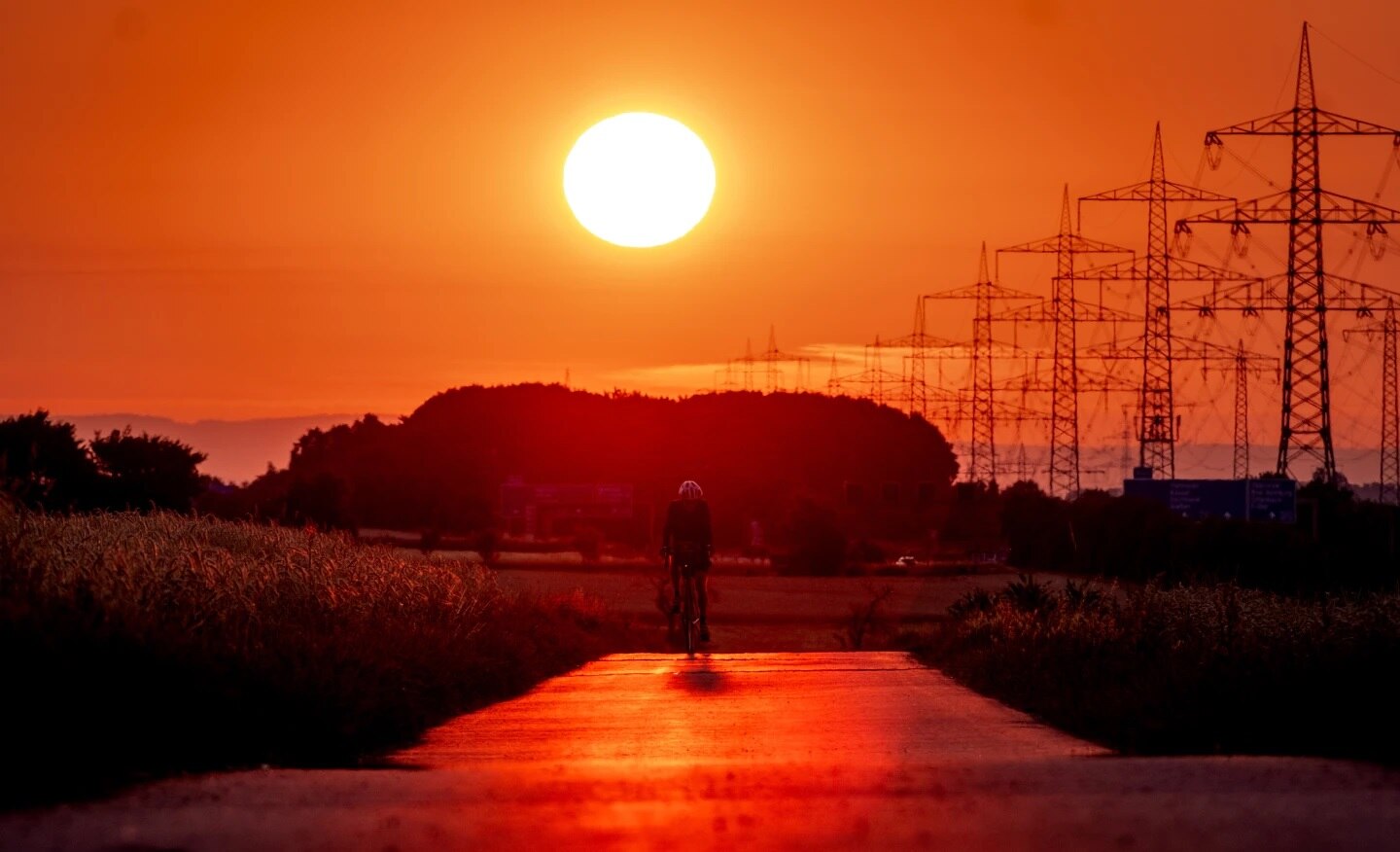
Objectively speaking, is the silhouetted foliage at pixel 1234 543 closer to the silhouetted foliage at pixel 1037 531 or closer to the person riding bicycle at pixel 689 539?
the silhouetted foliage at pixel 1037 531

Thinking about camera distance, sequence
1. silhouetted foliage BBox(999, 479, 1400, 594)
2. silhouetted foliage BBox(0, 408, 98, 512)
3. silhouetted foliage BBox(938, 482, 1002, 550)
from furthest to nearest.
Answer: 1. silhouetted foliage BBox(938, 482, 1002, 550)
2. silhouetted foliage BBox(999, 479, 1400, 594)
3. silhouetted foliage BBox(0, 408, 98, 512)

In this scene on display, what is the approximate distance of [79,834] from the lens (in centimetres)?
855

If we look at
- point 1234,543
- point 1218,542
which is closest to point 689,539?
point 1234,543

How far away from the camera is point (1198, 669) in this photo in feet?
50.1

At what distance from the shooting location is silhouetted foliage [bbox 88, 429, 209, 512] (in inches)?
1662

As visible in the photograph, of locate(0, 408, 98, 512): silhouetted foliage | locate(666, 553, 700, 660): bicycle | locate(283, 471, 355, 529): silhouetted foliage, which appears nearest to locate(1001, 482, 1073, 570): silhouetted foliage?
locate(283, 471, 355, 529): silhouetted foliage

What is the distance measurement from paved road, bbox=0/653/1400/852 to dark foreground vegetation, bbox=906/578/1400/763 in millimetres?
942

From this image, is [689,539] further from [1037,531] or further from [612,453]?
[612,453]

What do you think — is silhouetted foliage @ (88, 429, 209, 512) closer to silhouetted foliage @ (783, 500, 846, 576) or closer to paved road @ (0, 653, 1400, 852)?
paved road @ (0, 653, 1400, 852)

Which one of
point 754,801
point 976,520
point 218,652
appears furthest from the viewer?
point 976,520

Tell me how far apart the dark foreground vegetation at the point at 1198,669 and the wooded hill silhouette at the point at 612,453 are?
112 meters

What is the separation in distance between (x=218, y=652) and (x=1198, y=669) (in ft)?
25.3

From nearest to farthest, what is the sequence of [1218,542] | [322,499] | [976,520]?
1. [1218,542]
2. [322,499]
3. [976,520]

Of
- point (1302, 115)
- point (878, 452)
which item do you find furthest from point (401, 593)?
point (878, 452)
